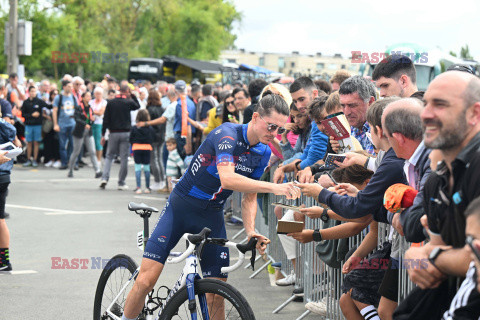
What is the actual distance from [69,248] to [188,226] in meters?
4.84

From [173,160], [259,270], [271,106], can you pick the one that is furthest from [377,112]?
[173,160]

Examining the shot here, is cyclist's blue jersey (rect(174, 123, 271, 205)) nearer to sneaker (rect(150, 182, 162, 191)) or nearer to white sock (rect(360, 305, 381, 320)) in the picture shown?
white sock (rect(360, 305, 381, 320))

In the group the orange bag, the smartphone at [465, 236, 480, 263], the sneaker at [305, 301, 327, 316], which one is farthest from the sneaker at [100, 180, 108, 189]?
the smartphone at [465, 236, 480, 263]

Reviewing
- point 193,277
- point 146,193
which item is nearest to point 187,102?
point 146,193

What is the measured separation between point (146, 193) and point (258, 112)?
1025 cm

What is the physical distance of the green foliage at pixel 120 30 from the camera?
1588 inches

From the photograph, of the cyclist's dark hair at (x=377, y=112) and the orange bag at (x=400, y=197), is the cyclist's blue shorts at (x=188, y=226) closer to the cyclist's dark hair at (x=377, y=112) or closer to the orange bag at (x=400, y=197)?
the cyclist's dark hair at (x=377, y=112)

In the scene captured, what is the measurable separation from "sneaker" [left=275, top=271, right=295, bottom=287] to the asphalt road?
10cm

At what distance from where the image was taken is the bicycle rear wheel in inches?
199

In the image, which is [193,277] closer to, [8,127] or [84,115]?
[8,127]

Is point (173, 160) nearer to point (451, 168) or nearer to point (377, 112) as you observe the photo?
point (377, 112)

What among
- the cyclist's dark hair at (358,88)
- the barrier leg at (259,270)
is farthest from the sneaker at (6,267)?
the cyclist's dark hair at (358,88)

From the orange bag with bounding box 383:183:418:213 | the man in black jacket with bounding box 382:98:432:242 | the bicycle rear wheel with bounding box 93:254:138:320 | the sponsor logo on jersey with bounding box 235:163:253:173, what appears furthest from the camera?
the bicycle rear wheel with bounding box 93:254:138:320

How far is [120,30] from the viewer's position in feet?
193
